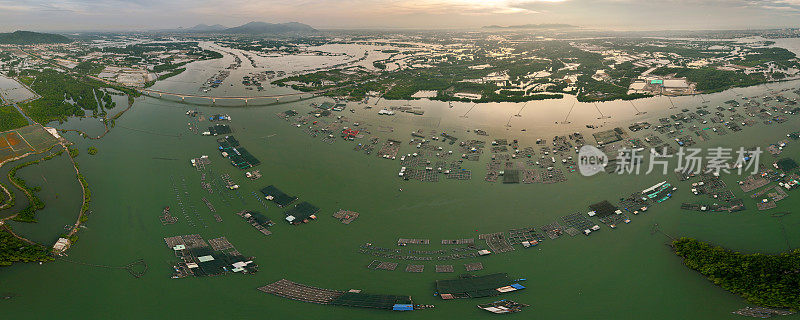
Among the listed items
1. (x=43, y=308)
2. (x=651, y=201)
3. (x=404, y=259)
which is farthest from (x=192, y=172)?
(x=651, y=201)

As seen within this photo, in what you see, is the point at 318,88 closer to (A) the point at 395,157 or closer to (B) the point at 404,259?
(A) the point at 395,157

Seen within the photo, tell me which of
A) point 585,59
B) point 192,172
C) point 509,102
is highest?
point 585,59

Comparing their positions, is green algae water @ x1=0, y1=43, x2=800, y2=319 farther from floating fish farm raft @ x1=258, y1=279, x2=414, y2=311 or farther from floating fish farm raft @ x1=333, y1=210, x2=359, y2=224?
floating fish farm raft @ x1=333, y1=210, x2=359, y2=224

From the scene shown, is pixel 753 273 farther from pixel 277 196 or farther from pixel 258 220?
pixel 277 196

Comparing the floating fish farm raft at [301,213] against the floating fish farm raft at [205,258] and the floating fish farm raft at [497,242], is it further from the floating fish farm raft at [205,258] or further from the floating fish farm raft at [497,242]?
the floating fish farm raft at [497,242]

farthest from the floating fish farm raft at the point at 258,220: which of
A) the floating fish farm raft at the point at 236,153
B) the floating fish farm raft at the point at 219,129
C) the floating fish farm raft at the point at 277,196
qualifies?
the floating fish farm raft at the point at 219,129

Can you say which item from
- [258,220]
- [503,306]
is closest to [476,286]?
[503,306]

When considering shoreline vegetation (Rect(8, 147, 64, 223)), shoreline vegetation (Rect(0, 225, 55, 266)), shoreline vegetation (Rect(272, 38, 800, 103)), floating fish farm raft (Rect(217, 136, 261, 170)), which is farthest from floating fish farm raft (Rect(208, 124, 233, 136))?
shoreline vegetation (Rect(0, 225, 55, 266))
